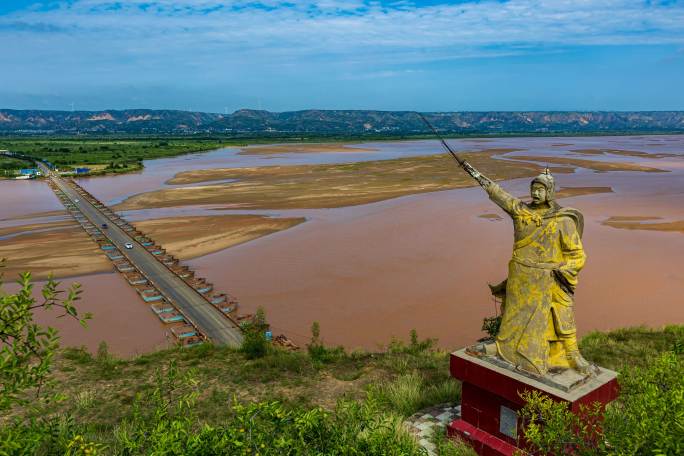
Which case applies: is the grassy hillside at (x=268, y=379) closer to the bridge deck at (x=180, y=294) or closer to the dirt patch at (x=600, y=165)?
the bridge deck at (x=180, y=294)

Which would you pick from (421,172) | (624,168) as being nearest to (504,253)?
(421,172)

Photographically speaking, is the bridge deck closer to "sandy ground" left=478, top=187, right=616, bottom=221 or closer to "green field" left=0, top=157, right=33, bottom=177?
"sandy ground" left=478, top=187, right=616, bottom=221

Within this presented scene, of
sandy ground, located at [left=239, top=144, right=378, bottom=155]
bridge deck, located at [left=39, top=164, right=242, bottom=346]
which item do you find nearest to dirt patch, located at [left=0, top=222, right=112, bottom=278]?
bridge deck, located at [left=39, top=164, right=242, bottom=346]

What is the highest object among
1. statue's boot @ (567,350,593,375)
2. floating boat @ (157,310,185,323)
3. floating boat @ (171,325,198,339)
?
statue's boot @ (567,350,593,375)

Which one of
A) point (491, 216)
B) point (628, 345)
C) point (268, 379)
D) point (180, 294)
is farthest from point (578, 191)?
point (268, 379)

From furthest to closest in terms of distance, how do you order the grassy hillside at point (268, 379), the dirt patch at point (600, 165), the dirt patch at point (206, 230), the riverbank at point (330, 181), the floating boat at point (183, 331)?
the dirt patch at point (600, 165)
the riverbank at point (330, 181)
the dirt patch at point (206, 230)
the floating boat at point (183, 331)
the grassy hillside at point (268, 379)

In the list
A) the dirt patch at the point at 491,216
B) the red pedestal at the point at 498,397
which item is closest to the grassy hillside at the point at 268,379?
the red pedestal at the point at 498,397

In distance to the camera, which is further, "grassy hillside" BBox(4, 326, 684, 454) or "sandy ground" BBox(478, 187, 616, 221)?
"sandy ground" BBox(478, 187, 616, 221)
